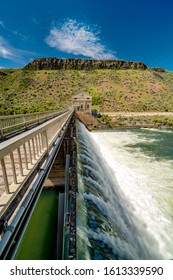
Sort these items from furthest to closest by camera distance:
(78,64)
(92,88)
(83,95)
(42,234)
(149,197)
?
(78,64), (92,88), (83,95), (149,197), (42,234)

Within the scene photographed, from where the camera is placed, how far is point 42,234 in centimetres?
647

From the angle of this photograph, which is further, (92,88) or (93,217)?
(92,88)

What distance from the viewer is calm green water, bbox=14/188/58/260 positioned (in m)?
5.58

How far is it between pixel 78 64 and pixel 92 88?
33090 millimetres

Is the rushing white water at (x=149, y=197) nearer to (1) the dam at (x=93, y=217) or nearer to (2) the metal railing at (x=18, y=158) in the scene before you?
(1) the dam at (x=93, y=217)

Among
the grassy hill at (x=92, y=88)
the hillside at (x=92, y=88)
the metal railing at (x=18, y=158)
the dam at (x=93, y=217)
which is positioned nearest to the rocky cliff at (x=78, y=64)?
the hillside at (x=92, y=88)

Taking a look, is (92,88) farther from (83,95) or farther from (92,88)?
(83,95)

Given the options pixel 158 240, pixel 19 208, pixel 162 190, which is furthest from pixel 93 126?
pixel 19 208

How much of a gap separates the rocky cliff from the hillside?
3769 mm

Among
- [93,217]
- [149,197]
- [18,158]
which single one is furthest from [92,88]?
[18,158]

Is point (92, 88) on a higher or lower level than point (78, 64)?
lower

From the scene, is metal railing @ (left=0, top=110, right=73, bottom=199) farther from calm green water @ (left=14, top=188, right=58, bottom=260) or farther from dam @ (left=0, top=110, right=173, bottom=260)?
calm green water @ (left=14, top=188, right=58, bottom=260)

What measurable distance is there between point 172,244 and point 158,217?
137 centimetres
